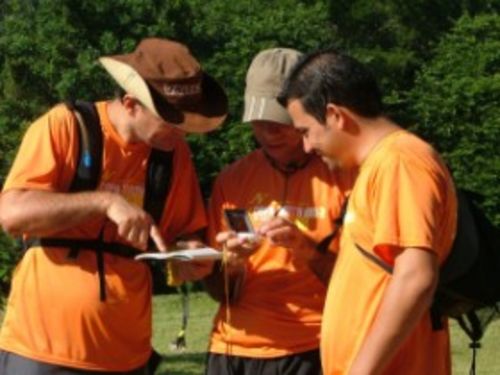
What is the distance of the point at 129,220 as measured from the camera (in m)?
4.80

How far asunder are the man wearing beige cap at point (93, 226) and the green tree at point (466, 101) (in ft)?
91.3

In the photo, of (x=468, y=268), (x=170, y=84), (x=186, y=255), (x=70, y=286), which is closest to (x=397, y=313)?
(x=468, y=268)

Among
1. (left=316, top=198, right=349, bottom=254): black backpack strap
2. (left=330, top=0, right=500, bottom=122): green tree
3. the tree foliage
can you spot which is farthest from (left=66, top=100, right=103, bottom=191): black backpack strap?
(left=330, top=0, right=500, bottom=122): green tree

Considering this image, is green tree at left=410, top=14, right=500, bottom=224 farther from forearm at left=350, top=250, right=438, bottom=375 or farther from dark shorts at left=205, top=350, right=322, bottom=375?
forearm at left=350, top=250, right=438, bottom=375

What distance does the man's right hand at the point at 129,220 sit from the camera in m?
4.79

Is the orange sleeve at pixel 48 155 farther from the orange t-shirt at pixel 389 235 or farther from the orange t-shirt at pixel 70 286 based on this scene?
the orange t-shirt at pixel 389 235

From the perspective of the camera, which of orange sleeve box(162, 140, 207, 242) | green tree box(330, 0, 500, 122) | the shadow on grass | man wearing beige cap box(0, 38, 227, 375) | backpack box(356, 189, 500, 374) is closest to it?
backpack box(356, 189, 500, 374)

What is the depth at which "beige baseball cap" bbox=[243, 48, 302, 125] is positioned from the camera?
538 cm

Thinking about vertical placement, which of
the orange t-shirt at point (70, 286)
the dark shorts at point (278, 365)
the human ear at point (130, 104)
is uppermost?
the human ear at point (130, 104)

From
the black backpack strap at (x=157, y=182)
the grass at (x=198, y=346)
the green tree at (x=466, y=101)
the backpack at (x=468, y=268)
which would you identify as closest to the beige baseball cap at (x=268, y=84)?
the black backpack strap at (x=157, y=182)

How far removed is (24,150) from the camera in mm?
5008

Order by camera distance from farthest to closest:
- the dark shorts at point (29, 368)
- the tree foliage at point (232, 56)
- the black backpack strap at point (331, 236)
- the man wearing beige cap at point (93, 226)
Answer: the tree foliage at point (232, 56)
the black backpack strap at point (331, 236)
the dark shorts at point (29, 368)
the man wearing beige cap at point (93, 226)

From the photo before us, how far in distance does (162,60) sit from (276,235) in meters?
0.89

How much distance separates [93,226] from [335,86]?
1.33 m
